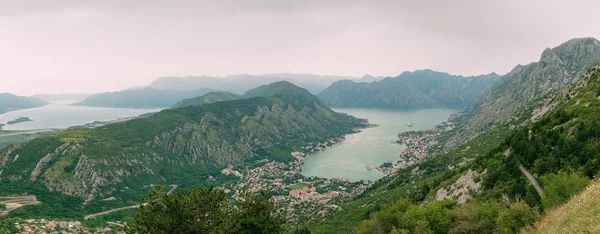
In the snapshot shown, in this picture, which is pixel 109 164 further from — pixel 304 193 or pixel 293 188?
pixel 304 193

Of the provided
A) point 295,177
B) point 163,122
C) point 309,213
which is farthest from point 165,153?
point 309,213

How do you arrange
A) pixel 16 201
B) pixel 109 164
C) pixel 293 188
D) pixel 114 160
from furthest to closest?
pixel 293 188 → pixel 114 160 → pixel 109 164 → pixel 16 201

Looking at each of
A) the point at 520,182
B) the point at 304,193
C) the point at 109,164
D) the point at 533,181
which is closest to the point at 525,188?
the point at 520,182

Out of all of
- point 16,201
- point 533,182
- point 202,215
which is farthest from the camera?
point 16,201

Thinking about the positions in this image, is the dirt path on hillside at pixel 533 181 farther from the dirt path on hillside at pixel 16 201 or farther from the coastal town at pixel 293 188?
the dirt path on hillside at pixel 16 201

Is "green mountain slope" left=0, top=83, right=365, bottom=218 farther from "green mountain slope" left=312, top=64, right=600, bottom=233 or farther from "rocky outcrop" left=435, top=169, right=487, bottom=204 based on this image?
"rocky outcrop" left=435, top=169, right=487, bottom=204

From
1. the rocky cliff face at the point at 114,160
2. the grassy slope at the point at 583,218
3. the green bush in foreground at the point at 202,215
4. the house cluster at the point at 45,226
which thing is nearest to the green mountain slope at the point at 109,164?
the rocky cliff face at the point at 114,160

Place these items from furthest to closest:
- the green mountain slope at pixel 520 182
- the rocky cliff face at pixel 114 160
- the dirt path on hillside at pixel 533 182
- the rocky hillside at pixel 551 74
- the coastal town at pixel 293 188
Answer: the rocky hillside at pixel 551 74, the rocky cliff face at pixel 114 160, the coastal town at pixel 293 188, the dirt path on hillside at pixel 533 182, the green mountain slope at pixel 520 182

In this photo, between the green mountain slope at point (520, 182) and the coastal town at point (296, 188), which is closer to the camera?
the green mountain slope at point (520, 182)

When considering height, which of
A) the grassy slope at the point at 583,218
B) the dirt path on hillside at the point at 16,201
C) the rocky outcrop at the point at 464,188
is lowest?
the dirt path on hillside at the point at 16,201

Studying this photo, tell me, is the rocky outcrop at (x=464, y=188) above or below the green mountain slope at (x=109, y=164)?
above

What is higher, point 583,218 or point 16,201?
point 583,218

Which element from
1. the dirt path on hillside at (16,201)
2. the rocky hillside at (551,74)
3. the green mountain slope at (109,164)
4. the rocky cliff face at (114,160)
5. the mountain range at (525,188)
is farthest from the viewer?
the rocky hillside at (551,74)
